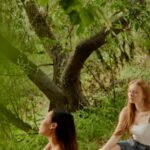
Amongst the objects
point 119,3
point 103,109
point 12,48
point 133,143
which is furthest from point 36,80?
point 12,48

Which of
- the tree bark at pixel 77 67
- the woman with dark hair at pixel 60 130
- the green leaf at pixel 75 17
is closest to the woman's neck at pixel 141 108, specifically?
the woman with dark hair at pixel 60 130

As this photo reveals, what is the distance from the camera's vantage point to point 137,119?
319 cm

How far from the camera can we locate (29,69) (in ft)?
15.0

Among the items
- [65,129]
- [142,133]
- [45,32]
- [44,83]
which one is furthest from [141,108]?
[45,32]

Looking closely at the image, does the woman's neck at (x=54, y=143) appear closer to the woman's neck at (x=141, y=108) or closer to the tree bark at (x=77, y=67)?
the woman's neck at (x=141, y=108)

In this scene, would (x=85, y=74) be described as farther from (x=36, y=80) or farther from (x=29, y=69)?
(x=29, y=69)

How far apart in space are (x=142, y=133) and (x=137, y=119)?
126mm

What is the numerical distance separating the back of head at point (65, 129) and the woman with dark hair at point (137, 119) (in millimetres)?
774

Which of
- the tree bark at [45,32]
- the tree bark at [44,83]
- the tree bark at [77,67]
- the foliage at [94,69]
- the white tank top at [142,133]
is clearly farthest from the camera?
the tree bark at [45,32]

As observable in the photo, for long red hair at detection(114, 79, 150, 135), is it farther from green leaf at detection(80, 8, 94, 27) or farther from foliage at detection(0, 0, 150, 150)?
green leaf at detection(80, 8, 94, 27)

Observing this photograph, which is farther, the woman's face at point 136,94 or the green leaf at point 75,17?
the woman's face at point 136,94

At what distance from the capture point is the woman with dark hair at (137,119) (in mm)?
3111

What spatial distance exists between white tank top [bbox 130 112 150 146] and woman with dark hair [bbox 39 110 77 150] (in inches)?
30.0

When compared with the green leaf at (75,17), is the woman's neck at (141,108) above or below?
below
